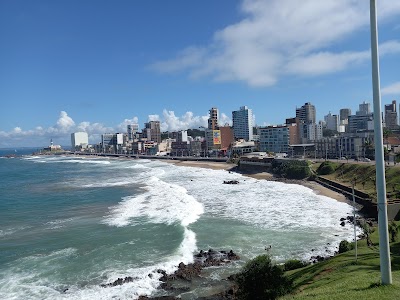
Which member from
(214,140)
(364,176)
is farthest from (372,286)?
(214,140)

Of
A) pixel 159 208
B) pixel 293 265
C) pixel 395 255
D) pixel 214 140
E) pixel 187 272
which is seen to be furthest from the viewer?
pixel 214 140

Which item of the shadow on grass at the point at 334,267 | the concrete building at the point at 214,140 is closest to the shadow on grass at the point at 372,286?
the shadow on grass at the point at 334,267

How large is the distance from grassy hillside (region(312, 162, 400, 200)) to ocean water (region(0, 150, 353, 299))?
558 centimetres

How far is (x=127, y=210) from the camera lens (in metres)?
44.4

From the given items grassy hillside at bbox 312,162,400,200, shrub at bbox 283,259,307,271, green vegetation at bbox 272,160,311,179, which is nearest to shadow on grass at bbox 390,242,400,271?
shrub at bbox 283,259,307,271

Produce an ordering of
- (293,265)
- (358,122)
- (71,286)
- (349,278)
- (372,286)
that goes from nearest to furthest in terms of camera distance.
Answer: (372,286) → (349,278) → (71,286) → (293,265) → (358,122)

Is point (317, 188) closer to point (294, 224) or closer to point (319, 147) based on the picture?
point (294, 224)

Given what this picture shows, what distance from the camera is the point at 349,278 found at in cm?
1423

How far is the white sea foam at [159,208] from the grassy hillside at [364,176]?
73.1 ft

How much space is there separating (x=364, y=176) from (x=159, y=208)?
109 ft

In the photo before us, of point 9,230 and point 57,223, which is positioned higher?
point 57,223

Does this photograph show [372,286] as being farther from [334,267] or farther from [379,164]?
[334,267]

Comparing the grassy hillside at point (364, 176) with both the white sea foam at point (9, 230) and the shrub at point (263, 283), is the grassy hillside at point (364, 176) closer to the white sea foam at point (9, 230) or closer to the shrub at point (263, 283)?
the shrub at point (263, 283)

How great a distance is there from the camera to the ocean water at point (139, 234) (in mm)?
23234
